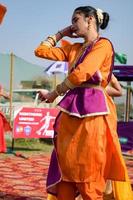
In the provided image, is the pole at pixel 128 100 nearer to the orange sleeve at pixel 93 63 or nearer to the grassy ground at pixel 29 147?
the grassy ground at pixel 29 147

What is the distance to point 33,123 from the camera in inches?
290

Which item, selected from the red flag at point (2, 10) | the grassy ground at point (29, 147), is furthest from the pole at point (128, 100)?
the red flag at point (2, 10)

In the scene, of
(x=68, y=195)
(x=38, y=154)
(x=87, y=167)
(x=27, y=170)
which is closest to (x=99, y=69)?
(x=87, y=167)

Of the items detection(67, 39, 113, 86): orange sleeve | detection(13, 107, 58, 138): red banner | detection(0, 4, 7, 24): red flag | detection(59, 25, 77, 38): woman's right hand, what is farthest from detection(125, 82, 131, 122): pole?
detection(67, 39, 113, 86): orange sleeve

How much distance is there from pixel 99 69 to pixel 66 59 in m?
0.29

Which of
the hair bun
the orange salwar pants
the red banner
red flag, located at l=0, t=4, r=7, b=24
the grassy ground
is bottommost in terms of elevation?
the grassy ground

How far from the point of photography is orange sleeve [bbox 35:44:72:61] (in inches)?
92.9

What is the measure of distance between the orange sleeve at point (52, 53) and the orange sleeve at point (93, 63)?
0.80ft

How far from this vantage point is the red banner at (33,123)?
727 cm

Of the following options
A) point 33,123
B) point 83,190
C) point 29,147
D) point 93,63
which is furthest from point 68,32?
point 29,147

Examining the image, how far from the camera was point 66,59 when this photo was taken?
94.5 inches

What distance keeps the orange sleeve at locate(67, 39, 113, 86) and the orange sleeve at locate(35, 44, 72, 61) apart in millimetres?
245

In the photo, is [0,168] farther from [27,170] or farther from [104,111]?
[104,111]

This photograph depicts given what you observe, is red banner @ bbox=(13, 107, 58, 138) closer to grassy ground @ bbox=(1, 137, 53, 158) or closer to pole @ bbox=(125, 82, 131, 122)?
grassy ground @ bbox=(1, 137, 53, 158)
